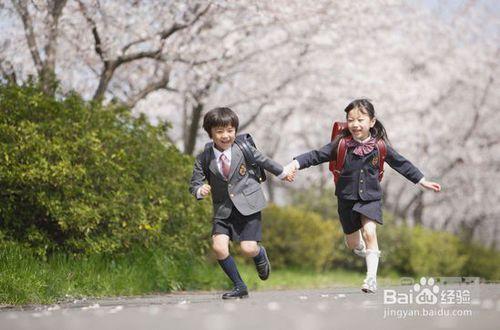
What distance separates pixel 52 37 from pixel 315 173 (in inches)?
528

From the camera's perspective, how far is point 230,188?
21.2 feet

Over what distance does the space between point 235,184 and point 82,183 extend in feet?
7.70

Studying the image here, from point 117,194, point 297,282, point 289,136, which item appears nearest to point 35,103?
point 117,194

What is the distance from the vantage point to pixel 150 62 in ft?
48.5

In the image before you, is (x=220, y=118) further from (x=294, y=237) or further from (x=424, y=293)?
(x=294, y=237)

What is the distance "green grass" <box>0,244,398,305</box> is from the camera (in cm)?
640

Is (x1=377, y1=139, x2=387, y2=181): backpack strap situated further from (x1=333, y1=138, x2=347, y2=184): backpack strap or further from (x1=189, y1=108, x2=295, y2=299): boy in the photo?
(x1=189, y1=108, x2=295, y2=299): boy

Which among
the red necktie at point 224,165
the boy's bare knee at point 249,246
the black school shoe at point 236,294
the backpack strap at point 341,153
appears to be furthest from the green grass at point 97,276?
the backpack strap at point 341,153

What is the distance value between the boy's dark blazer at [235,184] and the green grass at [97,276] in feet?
5.03

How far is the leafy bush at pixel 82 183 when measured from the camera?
7.78m

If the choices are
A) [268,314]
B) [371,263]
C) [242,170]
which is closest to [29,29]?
[242,170]

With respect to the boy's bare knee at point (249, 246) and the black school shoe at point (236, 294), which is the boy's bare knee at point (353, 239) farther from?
the black school shoe at point (236, 294)

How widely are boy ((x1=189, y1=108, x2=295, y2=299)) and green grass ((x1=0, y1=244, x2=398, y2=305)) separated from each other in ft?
4.82

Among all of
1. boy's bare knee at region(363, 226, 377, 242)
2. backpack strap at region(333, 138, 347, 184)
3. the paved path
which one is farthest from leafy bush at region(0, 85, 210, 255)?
boy's bare knee at region(363, 226, 377, 242)
